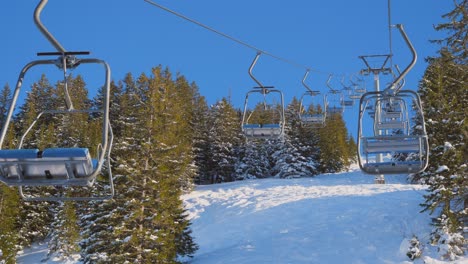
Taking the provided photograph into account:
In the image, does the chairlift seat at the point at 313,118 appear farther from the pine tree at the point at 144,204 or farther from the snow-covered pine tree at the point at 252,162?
the snow-covered pine tree at the point at 252,162

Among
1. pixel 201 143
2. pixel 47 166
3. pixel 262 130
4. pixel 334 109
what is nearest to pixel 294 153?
pixel 201 143

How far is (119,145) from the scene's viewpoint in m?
22.7

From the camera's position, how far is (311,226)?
25.2m

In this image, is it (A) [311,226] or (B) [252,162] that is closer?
(A) [311,226]

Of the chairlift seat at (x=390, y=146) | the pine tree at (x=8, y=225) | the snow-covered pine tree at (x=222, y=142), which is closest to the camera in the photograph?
the chairlift seat at (x=390, y=146)

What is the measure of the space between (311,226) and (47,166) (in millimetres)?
20823

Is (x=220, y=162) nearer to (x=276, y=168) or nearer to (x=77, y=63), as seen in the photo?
(x=276, y=168)

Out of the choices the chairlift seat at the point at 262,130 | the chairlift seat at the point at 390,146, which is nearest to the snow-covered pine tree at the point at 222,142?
the chairlift seat at the point at 262,130

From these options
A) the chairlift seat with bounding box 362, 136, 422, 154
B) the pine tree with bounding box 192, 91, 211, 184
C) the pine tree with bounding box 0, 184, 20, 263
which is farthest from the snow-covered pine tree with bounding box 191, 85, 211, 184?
the chairlift seat with bounding box 362, 136, 422, 154

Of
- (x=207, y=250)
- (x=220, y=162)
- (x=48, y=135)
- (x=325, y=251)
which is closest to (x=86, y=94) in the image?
(x=220, y=162)

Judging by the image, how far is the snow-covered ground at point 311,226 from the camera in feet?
69.3

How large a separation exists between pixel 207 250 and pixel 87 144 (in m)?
19.0

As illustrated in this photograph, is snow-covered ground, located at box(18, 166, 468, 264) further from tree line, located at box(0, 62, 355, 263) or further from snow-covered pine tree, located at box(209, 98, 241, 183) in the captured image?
snow-covered pine tree, located at box(209, 98, 241, 183)

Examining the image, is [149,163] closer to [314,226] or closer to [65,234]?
[314,226]
